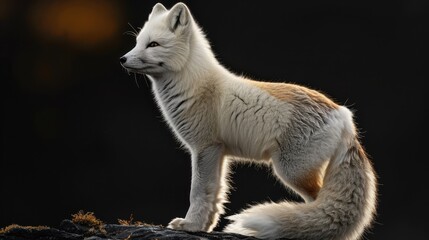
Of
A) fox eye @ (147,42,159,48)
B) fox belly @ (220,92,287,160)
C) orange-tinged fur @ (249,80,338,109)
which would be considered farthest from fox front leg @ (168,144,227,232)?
fox eye @ (147,42,159,48)

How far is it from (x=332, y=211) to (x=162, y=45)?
1.93m

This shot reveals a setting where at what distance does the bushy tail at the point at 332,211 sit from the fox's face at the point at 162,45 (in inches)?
56.5

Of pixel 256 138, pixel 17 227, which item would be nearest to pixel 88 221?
pixel 17 227

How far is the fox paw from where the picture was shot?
4.76m

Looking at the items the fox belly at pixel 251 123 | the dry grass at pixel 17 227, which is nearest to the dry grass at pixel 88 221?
the dry grass at pixel 17 227

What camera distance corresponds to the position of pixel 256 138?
5.00m

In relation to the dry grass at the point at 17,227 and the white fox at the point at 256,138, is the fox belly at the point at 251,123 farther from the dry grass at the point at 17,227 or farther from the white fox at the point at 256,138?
the dry grass at the point at 17,227

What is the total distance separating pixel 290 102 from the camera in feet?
16.4

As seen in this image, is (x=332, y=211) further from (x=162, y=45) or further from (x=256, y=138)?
(x=162, y=45)

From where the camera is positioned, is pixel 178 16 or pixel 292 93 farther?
pixel 178 16

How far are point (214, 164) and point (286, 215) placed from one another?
2.49 feet

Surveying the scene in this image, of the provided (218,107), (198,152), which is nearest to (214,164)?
(198,152)

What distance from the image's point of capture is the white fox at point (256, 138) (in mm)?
4652

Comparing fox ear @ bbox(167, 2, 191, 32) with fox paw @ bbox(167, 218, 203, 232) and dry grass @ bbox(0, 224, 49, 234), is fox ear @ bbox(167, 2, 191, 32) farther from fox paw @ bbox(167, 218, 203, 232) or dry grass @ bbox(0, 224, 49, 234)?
dry grass @ bbox(0, 224, 49, 234)
